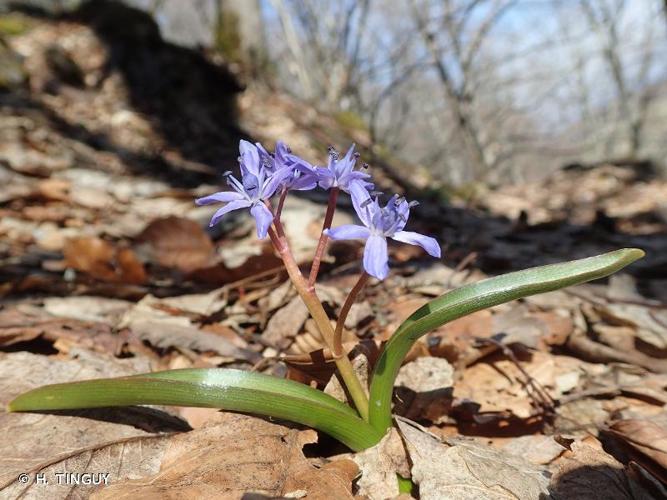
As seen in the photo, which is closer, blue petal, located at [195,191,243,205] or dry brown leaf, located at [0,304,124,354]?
blue petal, located at [195,191,243,205]

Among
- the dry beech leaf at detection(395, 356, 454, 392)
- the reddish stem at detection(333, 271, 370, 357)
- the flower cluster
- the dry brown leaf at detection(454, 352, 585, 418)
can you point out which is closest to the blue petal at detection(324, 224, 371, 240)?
the flower cluster

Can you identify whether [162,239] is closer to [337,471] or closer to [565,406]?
[337,471]

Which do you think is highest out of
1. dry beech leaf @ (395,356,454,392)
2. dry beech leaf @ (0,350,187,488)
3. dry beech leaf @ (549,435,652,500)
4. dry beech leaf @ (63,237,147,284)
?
dry beech leaf @ (549,435,652,500)

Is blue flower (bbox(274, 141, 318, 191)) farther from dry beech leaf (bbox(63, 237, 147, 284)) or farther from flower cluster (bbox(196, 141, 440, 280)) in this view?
dry beech leaf (bbox(63, 237, 147, 284))

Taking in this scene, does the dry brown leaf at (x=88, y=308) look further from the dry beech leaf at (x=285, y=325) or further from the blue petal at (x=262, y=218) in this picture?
the blue petal at (x=262, y=218)

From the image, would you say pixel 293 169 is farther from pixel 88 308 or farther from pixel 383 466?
pixel 88 308

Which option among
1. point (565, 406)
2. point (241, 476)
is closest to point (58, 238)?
point (241, 476)

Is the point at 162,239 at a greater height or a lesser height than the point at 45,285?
greater
